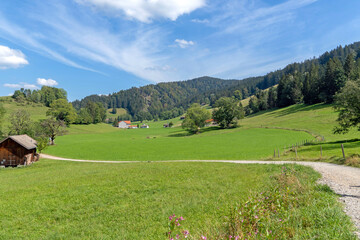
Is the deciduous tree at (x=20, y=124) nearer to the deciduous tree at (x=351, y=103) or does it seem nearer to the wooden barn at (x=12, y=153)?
the wooden barn at (x=12, y=153)

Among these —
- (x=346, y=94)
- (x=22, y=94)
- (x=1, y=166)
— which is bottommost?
(x=1, y=166)

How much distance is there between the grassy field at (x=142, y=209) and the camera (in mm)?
6454

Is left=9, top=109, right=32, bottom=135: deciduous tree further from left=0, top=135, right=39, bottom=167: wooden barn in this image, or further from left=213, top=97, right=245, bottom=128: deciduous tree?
left=213, top=97, right=245, bottom=128: deciduous tree

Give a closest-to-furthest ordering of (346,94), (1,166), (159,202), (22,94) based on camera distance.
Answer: (159,202) < (346,94) < (1,166) < (22,94)

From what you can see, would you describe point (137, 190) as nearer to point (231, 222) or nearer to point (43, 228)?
point (43, 228)

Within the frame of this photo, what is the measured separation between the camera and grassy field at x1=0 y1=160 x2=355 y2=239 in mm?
6454

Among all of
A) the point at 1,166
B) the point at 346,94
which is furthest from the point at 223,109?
the point at 1,166

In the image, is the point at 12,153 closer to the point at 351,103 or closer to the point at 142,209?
the point at 142,209

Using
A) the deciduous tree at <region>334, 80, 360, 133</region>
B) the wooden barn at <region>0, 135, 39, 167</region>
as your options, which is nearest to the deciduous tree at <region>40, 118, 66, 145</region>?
the wooden barn at <region>0, 135, 39, 167</region>

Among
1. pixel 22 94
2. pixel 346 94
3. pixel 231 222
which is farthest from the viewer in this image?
pixel 22 94

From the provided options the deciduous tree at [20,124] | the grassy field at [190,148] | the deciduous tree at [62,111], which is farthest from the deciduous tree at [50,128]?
the deciduous tree at [62,111]

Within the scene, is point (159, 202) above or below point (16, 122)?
below

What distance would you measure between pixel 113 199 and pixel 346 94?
43.4m

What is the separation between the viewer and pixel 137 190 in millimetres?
13555
